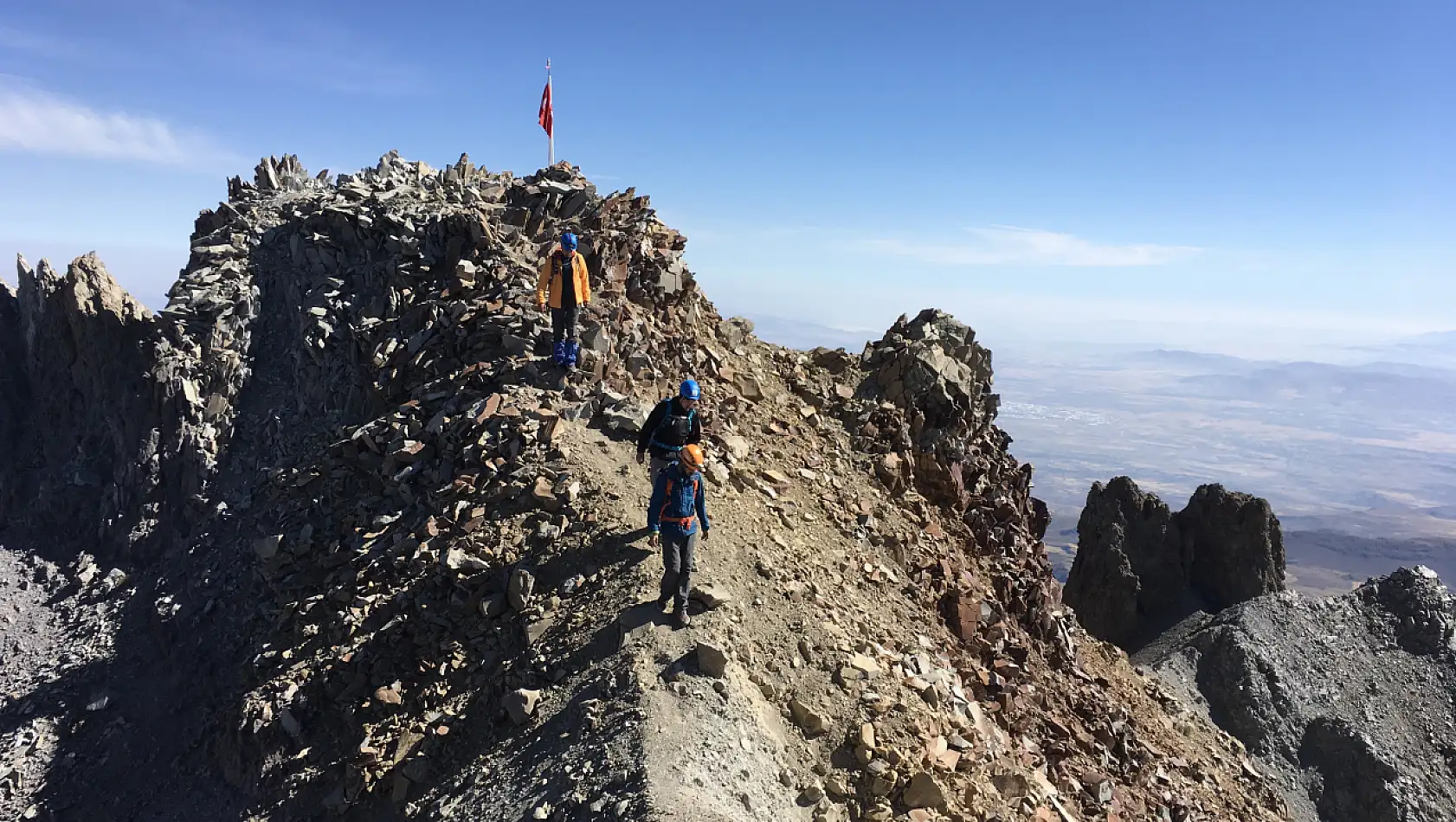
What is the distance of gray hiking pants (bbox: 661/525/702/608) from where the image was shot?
10.0 metres

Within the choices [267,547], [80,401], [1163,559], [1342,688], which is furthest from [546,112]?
[1163,559]

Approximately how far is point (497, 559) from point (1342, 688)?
43.6 meters

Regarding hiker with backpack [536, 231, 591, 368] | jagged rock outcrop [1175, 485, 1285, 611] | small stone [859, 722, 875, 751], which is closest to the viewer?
small stone [859, 722, 875, 751]

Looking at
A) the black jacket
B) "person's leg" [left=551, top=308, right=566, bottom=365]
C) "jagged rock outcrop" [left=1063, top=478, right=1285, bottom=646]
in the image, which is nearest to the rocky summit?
"person's leg" [left=551, top=308, right=566, bottom=365]

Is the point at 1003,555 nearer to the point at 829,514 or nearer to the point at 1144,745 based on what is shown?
the point at 1144,745

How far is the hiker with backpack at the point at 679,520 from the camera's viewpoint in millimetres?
9953

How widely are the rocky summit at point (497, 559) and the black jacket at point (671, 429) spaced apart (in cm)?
147

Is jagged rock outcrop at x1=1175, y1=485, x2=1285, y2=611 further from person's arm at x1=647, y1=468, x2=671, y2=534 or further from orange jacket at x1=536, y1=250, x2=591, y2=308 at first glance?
person's arm at x1=647, y1=468, x2=671, y2=534

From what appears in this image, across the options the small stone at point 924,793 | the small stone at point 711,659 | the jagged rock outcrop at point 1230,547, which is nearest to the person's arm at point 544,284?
the small stone at point 711,659

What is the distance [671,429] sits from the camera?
35.2 ft

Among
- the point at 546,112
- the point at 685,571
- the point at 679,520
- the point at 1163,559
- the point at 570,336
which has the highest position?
the point at 546,112

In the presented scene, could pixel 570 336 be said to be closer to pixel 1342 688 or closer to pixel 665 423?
pixel 665 423

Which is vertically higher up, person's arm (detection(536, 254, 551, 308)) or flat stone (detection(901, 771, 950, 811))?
person's arm (detection(536, 254, 551, 308))

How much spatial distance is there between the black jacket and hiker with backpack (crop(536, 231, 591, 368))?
403 cm
